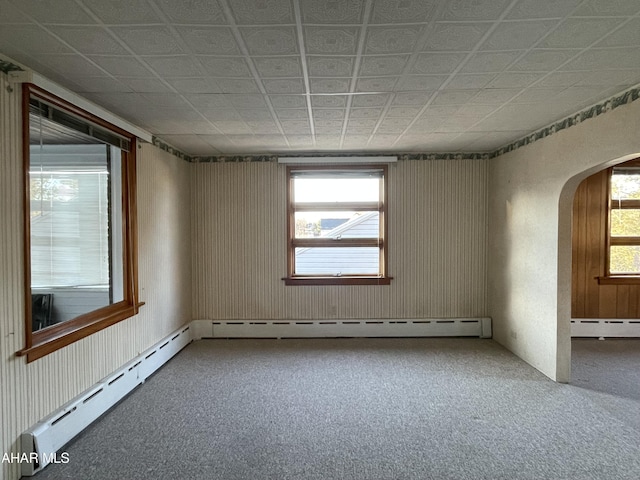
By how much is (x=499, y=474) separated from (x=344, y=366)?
1.88 m

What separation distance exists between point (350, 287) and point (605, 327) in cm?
349

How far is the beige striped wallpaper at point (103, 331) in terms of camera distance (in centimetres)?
207

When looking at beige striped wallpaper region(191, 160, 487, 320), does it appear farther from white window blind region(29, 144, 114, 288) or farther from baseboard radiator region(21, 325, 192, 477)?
white window blind region(29, 144, 114, 288)

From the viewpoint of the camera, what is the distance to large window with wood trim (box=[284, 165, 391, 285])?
192 inches

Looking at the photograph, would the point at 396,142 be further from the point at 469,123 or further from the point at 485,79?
the point at 485,79

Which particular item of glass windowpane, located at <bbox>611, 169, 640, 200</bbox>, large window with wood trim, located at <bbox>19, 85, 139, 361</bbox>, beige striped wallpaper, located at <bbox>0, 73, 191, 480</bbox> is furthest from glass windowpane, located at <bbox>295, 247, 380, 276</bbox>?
glass windowpane, located at <bbox>611, 169, 640, 200</bbox>

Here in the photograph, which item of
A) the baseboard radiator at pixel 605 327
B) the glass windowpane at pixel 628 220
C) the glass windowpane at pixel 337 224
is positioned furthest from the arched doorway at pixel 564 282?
the glass windowpane at pixel 337 224

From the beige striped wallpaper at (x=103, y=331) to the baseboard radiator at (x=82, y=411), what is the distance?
6 centimetres

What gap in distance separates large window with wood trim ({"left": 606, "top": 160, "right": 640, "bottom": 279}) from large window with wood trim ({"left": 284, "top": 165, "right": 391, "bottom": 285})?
305 cm

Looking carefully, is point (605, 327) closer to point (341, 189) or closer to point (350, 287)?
point (350, 287)

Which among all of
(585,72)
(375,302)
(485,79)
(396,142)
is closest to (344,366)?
(375,302)

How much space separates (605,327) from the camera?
4.83 m

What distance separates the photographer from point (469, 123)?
3457 mm

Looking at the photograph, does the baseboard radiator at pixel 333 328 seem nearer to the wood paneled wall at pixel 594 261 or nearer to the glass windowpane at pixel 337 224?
the glass windowpane at pixel 337 224
